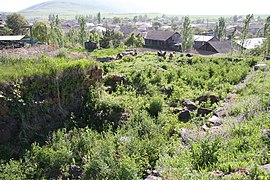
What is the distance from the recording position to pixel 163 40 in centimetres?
4481

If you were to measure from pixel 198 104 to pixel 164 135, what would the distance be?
2590 mm

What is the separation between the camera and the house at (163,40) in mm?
44781

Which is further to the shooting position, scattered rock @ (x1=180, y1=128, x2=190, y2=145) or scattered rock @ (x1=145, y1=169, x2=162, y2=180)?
scattered rock @ (x1=180, y1=128, x2=190, y2=145)

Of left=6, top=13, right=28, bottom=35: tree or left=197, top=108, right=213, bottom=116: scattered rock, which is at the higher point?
left=6, top=13, right=28, bottom=35: tree

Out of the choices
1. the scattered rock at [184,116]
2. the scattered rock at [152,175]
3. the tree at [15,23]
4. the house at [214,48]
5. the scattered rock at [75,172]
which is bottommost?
the scattered rock at [75,172]

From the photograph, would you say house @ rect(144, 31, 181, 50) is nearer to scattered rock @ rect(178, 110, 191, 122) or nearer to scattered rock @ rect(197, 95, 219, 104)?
scattered rock @ rect(197, 95, 219, 104)

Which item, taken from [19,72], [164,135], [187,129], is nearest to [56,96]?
[19,72]

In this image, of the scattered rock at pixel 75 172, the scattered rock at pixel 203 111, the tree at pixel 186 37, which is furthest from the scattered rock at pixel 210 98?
the tree at pixel 186 37

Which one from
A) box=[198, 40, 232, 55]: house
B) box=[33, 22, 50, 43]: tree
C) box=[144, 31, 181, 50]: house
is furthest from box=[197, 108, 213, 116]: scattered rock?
box=[144, 31, 181, 50]: house

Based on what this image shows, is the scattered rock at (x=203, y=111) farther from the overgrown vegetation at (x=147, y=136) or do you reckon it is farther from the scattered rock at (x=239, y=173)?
the scattered rock at (x=239, y=173)

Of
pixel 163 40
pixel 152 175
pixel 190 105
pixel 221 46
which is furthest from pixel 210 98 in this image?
pixel 163 40

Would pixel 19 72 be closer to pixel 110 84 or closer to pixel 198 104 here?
pixel 110 84

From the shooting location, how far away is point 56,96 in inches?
305

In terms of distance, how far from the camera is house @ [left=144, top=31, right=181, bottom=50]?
44.8 m
